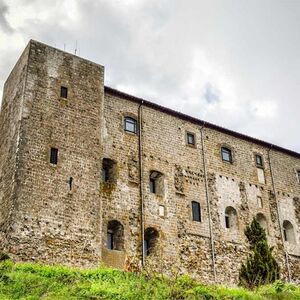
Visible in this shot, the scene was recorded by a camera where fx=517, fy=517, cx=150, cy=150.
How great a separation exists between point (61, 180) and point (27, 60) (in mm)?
6259

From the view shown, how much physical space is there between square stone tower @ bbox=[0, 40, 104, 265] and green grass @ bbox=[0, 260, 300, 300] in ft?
5.77

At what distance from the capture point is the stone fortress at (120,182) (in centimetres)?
2200

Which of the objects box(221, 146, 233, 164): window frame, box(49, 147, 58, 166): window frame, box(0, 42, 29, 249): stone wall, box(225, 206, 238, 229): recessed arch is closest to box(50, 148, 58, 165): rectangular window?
box(49, 147, 58, 166): window frame

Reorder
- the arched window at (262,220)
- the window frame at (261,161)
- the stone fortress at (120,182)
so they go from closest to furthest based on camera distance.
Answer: the stone fortress at (120,182) → the arched window at (262,220) → the window frame at (261,161)

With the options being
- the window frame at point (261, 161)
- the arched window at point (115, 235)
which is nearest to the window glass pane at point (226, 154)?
the window frame at point (261, 161)

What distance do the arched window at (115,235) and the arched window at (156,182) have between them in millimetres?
3373

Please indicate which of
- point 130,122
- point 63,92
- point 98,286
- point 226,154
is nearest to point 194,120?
point 226,154

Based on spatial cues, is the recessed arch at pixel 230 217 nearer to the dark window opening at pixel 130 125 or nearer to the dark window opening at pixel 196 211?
the dark window opening at pixel 196 211

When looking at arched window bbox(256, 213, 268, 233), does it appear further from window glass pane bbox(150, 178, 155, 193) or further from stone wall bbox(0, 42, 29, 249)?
stone wall bbox(0, 42, 29, 249)

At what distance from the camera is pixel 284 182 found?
33.7m

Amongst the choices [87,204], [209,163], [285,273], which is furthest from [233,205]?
[87,204]

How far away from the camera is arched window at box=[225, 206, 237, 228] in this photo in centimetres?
2975

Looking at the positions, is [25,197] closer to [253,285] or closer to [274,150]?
[253,285]

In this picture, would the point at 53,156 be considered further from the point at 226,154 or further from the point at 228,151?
the point at 228,151
